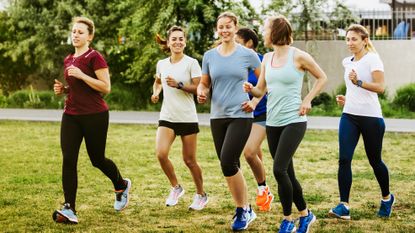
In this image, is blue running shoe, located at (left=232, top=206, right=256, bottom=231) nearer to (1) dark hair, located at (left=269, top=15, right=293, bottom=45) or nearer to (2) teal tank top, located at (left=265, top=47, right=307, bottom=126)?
(2) teal tank top, located at (left=265, top=47, right=307, bottom=126)

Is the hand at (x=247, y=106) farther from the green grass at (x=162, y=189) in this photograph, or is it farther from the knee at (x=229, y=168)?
the green grass at (x=162, y=189)

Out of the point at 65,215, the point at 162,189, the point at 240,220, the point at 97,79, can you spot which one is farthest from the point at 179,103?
the point at 162,189

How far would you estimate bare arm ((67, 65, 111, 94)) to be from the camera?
7.43 meters

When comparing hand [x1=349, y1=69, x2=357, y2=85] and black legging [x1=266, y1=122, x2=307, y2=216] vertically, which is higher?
hand [x1=349, y1=69, x2=357, y2=85]

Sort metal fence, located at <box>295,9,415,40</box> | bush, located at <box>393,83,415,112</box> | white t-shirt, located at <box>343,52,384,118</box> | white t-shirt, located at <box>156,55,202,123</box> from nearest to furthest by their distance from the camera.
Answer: white t-shirt, located at <box>343,52,384,118</box> → white t-shirt, located at <box>156,55,202,123</box> → bush, located at <box>393,83,415,112</box> → metal fence, located at <box>295,9,415,40</box>

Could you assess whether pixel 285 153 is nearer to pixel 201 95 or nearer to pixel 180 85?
pixel 201 95

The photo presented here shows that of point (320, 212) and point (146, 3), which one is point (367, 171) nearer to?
point (320, 212)

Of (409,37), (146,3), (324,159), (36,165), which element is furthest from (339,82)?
→ (36,165)

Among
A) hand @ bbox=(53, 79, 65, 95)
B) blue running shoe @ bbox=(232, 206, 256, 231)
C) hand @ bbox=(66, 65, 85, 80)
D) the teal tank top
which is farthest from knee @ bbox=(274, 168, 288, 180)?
hand @ bbox=(53, 79, 65, 95)

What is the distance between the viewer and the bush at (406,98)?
2020 cm

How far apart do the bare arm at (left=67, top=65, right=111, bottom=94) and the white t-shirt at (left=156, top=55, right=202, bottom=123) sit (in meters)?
0.81

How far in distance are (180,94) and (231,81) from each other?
1072 millimetres

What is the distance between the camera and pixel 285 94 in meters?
6.90

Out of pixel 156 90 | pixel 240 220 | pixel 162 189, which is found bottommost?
pixel 162 189
